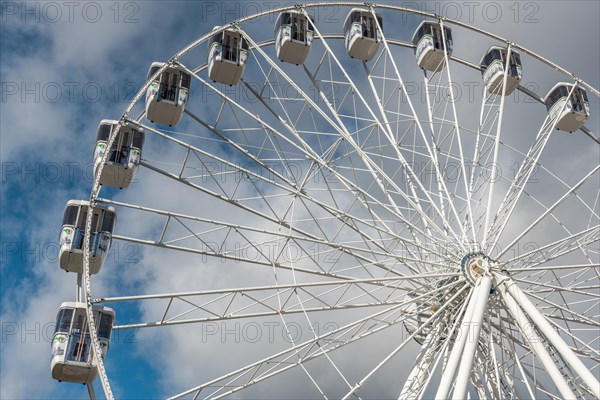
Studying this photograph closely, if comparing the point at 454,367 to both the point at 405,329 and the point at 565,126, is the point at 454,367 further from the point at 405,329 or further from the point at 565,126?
the point at 565,126

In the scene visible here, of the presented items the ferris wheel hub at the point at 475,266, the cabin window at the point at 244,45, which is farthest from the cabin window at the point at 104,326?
the cabin window at the point at 244,45

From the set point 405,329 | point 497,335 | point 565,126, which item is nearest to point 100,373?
point 405,329

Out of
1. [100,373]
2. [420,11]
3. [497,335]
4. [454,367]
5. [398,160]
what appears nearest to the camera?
[454,367]

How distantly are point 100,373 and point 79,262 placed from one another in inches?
180

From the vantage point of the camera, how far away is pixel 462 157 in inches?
838

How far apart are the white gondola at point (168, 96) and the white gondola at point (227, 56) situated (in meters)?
0.97

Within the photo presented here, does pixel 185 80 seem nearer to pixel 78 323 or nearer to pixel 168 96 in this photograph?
pixel 168 96

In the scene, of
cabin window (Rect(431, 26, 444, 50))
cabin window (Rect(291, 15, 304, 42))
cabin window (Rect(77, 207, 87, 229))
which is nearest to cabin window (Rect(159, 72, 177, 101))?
cabin window (Rect(77, 207, 87, 229))

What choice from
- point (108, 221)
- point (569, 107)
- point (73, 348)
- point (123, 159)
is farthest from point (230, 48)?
point (569, 107)

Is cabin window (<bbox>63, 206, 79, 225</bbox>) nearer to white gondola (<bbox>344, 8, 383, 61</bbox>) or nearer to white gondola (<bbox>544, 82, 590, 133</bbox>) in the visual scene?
white gondola (<bbox>344, 8, 383, 61</bbox>)

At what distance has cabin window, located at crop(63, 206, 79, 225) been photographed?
21.2 metres

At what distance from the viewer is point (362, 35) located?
25.1m

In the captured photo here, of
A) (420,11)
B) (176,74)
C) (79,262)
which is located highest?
(420,11)

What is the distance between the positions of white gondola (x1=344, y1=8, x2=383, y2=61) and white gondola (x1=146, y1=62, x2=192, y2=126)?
586cm
